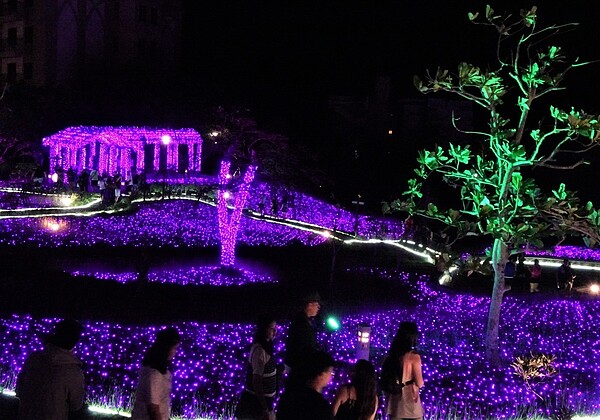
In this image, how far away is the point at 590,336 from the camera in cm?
1480

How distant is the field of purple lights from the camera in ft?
29.3

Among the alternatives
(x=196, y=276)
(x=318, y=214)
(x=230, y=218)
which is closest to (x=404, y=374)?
(x=196, y=276)

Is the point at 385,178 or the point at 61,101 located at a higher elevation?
the point at 61,101

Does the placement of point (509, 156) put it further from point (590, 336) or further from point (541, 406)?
point (590, 336)

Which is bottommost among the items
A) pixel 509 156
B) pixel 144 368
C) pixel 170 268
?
pixel 170 268

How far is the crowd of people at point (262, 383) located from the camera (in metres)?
4.65

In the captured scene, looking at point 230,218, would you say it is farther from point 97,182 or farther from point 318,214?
point 97,182

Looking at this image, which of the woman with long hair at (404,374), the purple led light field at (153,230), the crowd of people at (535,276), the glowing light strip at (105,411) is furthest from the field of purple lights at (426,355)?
the purple led light field at (153,230)

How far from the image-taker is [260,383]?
19.8ft

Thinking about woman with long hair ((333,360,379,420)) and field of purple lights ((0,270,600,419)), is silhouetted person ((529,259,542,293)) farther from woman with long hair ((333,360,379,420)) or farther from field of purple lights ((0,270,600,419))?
woman with long hair ((333,360,379,420))

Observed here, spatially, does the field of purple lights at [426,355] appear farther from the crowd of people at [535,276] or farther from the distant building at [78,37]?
the distant building at [78,37]

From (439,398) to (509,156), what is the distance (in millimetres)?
3718

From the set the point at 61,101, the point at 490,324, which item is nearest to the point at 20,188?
the point at 61,101

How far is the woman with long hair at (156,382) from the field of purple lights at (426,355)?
114 inches
